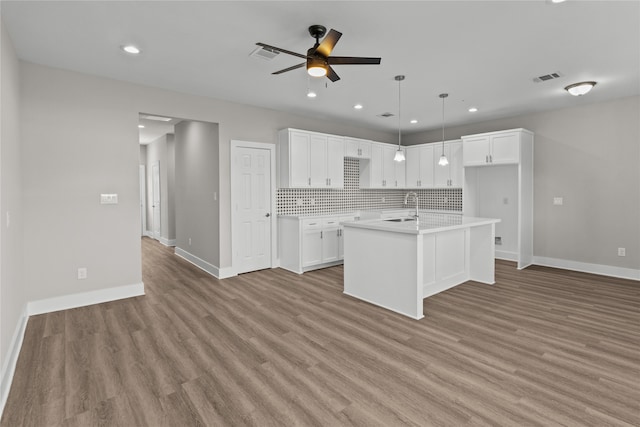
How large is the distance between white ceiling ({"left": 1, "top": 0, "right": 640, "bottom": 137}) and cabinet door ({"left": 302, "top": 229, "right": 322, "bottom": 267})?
6.97ft

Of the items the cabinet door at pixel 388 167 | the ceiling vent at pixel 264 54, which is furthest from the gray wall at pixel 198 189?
the cabinet door at pixel 388 167

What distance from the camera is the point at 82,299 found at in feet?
12.1

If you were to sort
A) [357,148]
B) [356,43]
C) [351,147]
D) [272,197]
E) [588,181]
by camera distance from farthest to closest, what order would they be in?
1. [357,148]
2. [351,147]
3. [272,197]
4. [588,181]
5. [356,43]

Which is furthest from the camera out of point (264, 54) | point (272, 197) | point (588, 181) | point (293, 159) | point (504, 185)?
point (504, 185)

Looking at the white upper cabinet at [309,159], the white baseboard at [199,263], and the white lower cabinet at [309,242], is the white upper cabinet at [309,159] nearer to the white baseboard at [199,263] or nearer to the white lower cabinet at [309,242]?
the white lower cabinet at [309,242]

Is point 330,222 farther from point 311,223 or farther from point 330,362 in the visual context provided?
point 330,362

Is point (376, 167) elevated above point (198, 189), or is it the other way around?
point (376, 167)

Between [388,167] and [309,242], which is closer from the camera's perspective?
[309,242]

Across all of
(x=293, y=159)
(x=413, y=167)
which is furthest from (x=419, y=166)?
(x=293, y=159)

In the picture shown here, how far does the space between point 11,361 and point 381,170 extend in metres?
6.05

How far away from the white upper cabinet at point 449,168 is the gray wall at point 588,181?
1076 millimetres

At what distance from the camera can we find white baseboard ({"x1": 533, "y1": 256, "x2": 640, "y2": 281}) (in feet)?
15.6

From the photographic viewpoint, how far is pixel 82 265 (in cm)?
369

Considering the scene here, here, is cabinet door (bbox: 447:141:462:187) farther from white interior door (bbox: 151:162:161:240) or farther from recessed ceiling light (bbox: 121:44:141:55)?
white interior door (bbox: 151:162:161:240)
